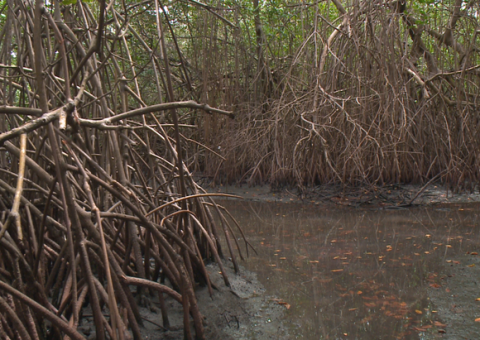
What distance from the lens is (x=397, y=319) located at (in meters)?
2.88

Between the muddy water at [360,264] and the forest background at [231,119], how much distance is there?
0.47 meters

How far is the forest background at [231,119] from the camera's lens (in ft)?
8.98

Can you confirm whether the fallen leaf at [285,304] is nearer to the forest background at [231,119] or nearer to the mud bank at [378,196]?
the forest background at [231,119]

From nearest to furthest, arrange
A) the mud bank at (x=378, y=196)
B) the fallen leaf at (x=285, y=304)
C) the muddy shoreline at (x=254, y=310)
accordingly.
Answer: the muddy shoreline at (x=254, y=310) < the fallen leaf at (x=285, y=304) < the mud bank at (x=378, y=196)

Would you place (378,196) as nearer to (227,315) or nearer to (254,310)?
(254,310)

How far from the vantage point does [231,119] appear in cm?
504

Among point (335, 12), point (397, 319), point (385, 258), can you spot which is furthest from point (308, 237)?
point (335, 12)

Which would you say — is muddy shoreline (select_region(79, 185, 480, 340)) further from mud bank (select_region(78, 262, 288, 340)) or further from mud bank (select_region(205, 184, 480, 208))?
mud bank (select_region(205, 184, 480, 208))

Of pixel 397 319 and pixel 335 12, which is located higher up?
pixel 335 12

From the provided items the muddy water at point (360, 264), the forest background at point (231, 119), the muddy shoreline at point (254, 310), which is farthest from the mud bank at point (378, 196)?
the muddy shoreline at point (254, 310)

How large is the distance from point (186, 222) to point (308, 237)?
2.26 m

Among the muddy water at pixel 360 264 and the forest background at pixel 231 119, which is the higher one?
the forest background at pixel 231 119

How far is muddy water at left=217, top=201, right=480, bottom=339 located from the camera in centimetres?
287

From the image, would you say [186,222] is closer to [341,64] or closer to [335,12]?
[341,64]
